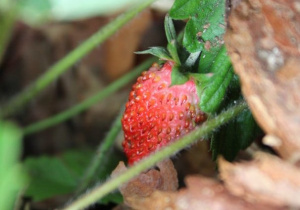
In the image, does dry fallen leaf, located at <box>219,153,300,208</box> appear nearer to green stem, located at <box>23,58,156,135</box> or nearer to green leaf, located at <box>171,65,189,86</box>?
green leaf, located at <box>171,65,189,86</box>

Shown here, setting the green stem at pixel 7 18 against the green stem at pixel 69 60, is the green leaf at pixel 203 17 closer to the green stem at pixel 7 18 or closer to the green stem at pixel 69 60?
the green stem at pixel 69 60

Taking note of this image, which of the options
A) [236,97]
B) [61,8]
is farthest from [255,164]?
A: [61,8]

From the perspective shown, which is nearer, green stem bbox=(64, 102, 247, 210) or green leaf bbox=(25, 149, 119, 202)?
green stem bbox=(64, 102, 247, 210)

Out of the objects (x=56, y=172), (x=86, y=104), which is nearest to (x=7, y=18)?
(x=86, y=104)

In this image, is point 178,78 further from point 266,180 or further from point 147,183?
point 266,180

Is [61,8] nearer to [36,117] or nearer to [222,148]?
[36,117]

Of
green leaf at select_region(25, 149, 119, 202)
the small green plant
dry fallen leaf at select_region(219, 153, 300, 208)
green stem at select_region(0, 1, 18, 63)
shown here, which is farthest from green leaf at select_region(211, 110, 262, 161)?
green stem at select_region(0, 1, 18, 63)
